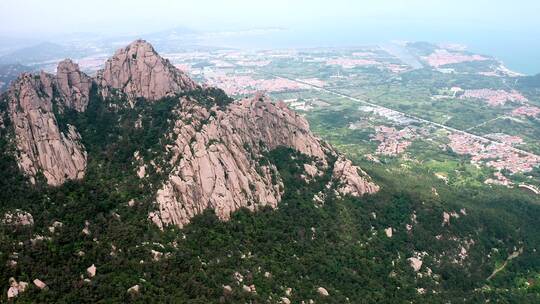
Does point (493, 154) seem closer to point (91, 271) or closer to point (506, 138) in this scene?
point (506, 138)

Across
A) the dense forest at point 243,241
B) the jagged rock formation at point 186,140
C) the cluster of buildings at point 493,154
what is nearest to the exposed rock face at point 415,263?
the dense forest at point 243,241

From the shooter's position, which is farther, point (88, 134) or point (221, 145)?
point (88, 134)

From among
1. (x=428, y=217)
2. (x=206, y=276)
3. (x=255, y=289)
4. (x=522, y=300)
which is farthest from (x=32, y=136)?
(x=522, y=300)

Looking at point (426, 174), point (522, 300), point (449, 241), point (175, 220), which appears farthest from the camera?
point (426, 174)

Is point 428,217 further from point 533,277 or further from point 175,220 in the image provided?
point 175,220

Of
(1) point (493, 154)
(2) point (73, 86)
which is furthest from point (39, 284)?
(1) point (493, 154)

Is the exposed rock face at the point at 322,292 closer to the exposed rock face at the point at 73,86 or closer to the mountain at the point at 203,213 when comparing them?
the mountain at the point at 203,213

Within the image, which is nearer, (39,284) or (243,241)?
(39,284)
